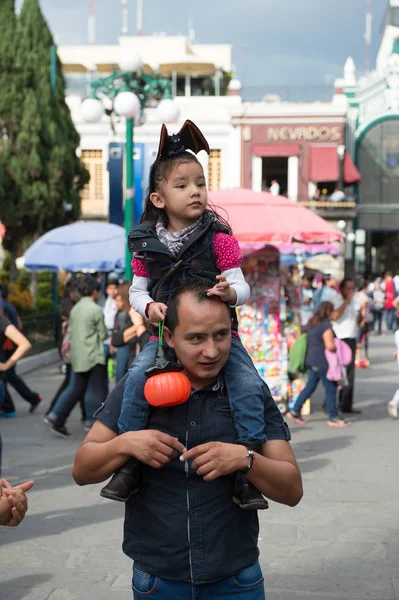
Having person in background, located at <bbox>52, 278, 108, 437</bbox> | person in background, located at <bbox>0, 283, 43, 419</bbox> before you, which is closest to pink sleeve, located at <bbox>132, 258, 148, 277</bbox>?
person in background, located at <bbox>52, 278, 108, 437</bbox>

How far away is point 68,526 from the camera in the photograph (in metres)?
6.71

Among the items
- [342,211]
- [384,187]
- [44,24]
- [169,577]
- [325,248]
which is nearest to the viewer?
[169,577]

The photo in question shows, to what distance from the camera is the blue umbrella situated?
17656mm

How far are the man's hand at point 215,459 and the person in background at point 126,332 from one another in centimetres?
750

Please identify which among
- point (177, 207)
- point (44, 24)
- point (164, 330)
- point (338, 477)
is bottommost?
point (338, 477)

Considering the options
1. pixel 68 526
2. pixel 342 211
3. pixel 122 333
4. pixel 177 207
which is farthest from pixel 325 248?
pixel 342 211

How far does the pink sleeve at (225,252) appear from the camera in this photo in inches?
133

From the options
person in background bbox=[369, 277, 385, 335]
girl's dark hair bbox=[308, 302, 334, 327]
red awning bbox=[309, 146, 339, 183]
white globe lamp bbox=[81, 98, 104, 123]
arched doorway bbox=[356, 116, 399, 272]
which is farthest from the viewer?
arched doorway bbox=[356, 116, 399, 272]

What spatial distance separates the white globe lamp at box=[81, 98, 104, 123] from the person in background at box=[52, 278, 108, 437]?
184 inches

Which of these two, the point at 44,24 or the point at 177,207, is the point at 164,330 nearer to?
the point at 177,207

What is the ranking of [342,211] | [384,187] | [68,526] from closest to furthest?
[68,526] → [342,211] → [384,187]

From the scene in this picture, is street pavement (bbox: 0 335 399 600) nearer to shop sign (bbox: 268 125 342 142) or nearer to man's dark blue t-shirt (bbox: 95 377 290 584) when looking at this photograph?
man's dark blue t-shirt (bbox: 95 377 290 584)

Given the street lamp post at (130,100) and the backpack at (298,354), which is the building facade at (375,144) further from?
the backpack at (298,354)

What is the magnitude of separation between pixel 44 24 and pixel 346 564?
24.6 metres
